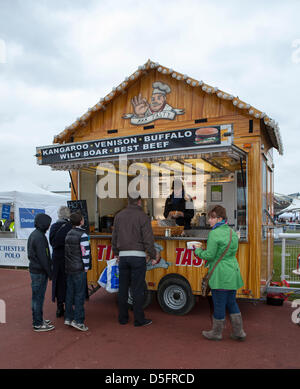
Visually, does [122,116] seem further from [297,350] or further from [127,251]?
[297,350]

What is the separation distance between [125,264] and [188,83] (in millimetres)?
3213

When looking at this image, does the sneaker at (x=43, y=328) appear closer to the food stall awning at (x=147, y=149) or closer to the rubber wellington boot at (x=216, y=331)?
the rubber wellington boot at (x=216, y=331)

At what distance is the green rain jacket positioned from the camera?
429 cm

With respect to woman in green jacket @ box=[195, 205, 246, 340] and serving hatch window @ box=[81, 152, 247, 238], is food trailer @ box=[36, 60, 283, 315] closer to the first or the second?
serving hatch window @ box=[81, 152, 247, 238]

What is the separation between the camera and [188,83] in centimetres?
592

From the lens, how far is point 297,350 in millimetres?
4234

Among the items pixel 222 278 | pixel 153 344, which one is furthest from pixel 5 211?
pixel 222 278

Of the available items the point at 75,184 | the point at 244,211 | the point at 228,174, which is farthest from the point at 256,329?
the point at 75,184

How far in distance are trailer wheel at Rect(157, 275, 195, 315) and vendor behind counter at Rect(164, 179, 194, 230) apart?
1.83 m

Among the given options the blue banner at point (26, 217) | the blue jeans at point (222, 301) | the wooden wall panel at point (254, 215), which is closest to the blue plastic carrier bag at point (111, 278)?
the blue jeans at point (222, 301)

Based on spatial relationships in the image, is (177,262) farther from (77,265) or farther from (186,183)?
(186,183)

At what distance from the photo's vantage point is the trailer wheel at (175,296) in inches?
222

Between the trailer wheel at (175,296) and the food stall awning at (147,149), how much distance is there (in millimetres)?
2043

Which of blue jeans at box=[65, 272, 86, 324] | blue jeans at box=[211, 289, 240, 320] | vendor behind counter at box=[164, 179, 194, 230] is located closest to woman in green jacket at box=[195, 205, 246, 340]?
blue jeans at box=[211, 289, 240, 320]
